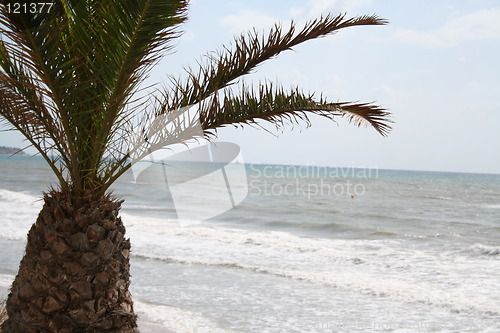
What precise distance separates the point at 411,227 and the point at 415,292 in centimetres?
938

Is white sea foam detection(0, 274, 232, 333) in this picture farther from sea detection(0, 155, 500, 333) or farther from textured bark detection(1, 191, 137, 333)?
textured bark detection(1, 191, 137, 333)

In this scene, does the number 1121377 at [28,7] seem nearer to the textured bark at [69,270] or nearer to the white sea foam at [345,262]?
the textured bark at [69,270]

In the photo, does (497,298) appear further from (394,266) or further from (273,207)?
(273,207)

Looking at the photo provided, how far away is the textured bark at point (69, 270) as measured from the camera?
3.77 metres

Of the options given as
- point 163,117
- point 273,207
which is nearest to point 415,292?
point 163,117

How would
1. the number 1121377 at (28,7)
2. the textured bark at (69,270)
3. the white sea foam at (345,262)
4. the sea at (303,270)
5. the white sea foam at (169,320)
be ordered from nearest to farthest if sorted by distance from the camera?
the number 1121377 at (28,7), the textured bark at (69,270), the white sea foam at (169,320), the sea at (303,270), the white sea foam at (345,262)

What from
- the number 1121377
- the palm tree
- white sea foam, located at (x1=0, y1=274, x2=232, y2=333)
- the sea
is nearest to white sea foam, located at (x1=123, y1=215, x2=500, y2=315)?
the sea

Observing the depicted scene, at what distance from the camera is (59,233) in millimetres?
3746

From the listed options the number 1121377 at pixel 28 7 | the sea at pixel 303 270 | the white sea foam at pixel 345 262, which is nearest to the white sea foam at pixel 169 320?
the sea at pixel 303 270

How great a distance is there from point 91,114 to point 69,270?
1.17m

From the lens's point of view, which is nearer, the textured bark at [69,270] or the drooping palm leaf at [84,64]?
the drooping palm leaf at [84,64]

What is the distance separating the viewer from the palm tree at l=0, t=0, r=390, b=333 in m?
3.30

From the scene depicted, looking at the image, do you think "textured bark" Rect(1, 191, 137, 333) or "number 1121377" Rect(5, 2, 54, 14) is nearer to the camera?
"number 1121377" Rect(5, 2, 54, 14)

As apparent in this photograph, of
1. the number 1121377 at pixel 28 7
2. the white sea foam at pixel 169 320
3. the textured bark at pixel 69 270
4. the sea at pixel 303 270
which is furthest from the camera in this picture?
the sea at pixel 303 270
